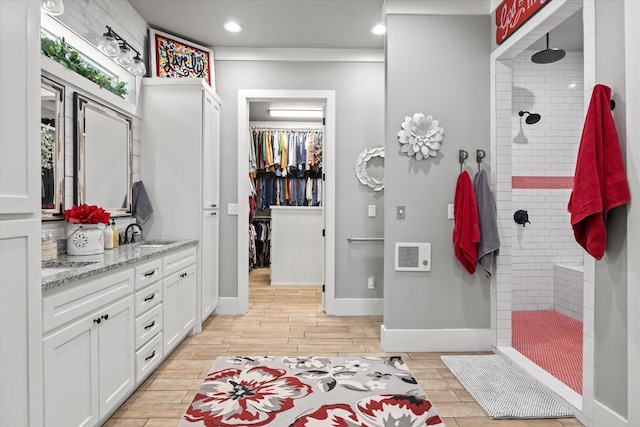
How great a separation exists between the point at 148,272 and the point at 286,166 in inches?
154

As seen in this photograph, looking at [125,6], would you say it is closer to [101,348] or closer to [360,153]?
[360,153]

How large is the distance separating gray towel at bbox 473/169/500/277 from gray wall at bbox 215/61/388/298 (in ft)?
4.24

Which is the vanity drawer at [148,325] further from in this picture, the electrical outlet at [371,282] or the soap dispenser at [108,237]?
the electrical outlet at [371,282]

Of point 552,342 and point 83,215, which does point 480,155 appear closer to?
point 552,342

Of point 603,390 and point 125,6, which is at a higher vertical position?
point 125,6

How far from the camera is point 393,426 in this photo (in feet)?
6.51

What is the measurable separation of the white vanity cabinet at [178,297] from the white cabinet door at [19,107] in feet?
4.91

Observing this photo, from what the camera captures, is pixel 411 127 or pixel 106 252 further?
pixel 411 127

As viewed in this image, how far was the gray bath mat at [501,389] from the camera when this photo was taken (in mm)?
2115

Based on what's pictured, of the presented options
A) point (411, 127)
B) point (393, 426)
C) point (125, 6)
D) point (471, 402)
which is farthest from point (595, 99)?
point (125, 6)

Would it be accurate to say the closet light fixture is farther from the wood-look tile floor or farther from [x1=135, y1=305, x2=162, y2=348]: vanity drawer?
[x1=135, y1=305, x2=162, y2=348]: vanity drawer

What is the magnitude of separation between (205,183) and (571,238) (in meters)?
3.87

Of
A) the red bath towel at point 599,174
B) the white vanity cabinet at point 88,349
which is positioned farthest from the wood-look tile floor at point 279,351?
the red bath towel at point 599,174

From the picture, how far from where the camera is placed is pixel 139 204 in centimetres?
327
